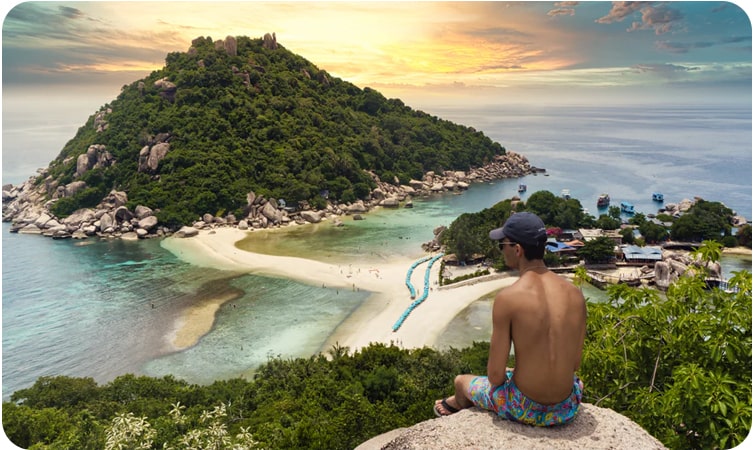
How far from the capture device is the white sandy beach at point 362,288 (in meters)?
18.8

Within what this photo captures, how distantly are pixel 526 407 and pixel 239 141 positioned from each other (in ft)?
140

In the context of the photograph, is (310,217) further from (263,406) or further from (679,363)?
(679,363)

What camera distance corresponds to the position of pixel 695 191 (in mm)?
44312

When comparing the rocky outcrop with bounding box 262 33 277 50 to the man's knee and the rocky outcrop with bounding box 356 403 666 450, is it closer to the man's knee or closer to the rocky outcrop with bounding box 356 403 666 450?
the man's knee

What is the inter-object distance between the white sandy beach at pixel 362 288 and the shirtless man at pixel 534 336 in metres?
13.2

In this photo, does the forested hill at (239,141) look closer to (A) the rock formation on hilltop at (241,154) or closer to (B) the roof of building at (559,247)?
(A) the rock formation on hilltop at (241,154)

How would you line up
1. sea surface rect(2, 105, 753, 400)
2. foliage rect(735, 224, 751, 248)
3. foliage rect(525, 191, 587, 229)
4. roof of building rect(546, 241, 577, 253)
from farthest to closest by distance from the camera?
foliage rect(525, 191, 587, 229), foliage rect(735, 224, 751, 248), roof of building rect(546, 241, 577, 253), sea surface rect(2, 105, 753, 400)

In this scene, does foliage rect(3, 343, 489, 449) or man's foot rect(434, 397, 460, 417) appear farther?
foliage rect(3, 343, 489, 449)

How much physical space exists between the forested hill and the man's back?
34.5 metres

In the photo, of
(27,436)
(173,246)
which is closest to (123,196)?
(173,246)

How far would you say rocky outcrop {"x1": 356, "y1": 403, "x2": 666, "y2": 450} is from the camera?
3254 millimetres

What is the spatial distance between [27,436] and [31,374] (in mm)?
8288

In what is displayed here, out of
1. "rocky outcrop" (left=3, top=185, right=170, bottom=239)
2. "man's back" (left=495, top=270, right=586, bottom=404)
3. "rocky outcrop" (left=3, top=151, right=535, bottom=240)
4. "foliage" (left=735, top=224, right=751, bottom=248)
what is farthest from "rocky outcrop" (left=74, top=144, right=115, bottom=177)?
"foliage" (left=735, top=224, right=751, bottom=248)

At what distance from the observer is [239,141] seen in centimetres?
4306
